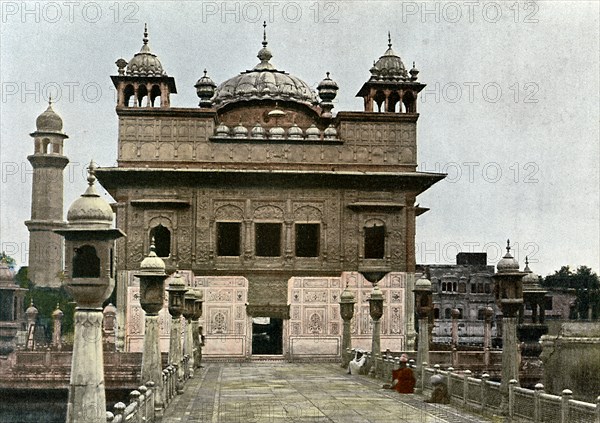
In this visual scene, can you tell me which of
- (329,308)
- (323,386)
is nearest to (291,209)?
(329,308)

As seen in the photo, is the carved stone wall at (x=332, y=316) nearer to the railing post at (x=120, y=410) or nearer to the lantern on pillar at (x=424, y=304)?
the lantern on pillar at (x=424, y=304)

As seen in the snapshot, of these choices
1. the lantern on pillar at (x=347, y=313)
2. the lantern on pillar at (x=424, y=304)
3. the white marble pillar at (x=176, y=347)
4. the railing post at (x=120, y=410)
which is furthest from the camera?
the lantern on pillar at (x=347, y=313)

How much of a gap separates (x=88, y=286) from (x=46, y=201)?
5161 centimetres

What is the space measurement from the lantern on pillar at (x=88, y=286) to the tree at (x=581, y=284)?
4424 cm

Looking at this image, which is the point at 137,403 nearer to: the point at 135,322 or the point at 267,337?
the point at 135,322

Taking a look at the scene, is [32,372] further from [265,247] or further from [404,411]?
[404,411]

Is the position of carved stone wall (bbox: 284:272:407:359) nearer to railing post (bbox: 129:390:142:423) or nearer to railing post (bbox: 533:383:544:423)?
→ railing post (bbox: 533:383:544:423)

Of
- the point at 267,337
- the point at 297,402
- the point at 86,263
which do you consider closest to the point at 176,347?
the point at 297,402

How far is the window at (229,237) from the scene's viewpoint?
31.5 meters

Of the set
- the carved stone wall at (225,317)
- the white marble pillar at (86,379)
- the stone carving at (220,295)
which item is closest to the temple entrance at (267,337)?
the carved stone wall at (225,317)

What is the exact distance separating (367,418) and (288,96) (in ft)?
73.3

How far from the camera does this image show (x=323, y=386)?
20.2m

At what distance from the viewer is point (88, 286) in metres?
9.07

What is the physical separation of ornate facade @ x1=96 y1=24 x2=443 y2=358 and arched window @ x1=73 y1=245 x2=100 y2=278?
21.8 m
